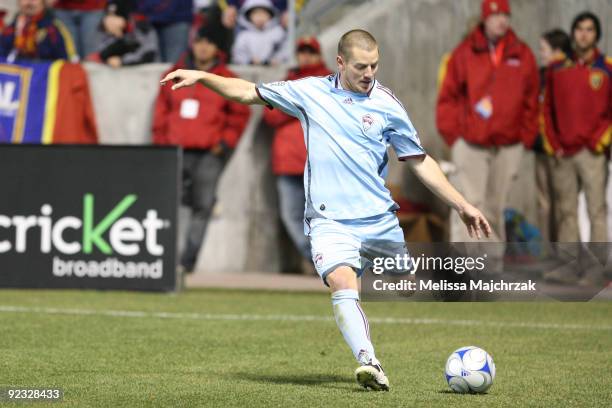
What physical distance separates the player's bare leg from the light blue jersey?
1.26ft

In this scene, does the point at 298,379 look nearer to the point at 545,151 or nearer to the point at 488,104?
the point at 488,104

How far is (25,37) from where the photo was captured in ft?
54.1

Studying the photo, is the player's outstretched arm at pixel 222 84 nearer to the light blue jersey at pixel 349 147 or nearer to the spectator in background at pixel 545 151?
the light blue jersey at pixel 349 147

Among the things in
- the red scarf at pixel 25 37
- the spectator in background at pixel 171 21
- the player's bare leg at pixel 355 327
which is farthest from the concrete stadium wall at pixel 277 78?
the player's bare leg at pixel 355 327

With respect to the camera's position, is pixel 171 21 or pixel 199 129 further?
pixel 171 21

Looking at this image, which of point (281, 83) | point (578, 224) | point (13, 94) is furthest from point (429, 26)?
point (281, 83)

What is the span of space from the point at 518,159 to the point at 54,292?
5.49m

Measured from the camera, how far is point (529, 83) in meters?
15.0

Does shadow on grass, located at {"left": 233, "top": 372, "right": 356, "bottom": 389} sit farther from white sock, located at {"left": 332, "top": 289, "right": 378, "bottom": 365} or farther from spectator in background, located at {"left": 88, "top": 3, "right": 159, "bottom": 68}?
spectator in background, located at {"left": 88, "top": 3, "right": 159, "bottom": 68}

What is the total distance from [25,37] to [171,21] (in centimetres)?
181

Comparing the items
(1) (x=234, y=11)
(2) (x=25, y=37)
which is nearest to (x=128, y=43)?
(2) (x=25, y=37)

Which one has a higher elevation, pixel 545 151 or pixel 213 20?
pixel 213 20

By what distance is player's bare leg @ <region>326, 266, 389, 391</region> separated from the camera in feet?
23.0

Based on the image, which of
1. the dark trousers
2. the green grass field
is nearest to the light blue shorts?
the green grass field
